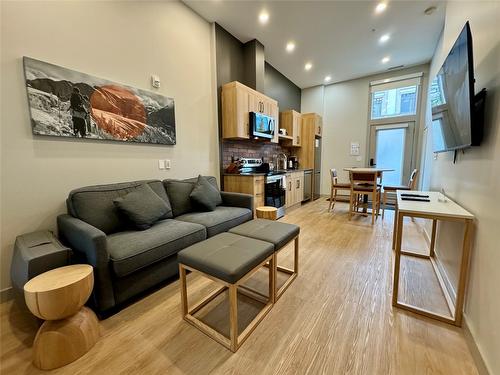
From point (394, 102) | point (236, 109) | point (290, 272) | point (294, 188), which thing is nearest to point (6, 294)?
point (290, 272)

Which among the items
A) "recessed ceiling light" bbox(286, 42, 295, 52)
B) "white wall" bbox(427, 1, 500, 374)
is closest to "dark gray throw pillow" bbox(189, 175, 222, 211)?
"white wall" bbox(427, 1, 500, 374)

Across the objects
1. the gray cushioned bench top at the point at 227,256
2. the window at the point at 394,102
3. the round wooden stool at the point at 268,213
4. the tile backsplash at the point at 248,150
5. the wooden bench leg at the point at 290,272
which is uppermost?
the window at the point at 394,102

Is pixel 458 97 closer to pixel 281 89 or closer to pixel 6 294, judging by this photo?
pixel 6 294

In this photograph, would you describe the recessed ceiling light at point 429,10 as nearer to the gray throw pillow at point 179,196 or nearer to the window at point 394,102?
the window at point 394,102

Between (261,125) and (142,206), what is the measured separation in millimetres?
2631

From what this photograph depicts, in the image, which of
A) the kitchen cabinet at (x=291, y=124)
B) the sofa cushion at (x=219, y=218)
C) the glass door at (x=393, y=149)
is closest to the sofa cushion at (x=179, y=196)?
the sofa cushion at (x=219, y=218)

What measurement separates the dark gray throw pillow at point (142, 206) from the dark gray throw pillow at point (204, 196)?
0.47m

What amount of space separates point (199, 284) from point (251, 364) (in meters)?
0.93

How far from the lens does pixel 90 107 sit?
2.04 metres

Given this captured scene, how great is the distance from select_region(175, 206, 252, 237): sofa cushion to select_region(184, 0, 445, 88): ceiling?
2946 millimetres

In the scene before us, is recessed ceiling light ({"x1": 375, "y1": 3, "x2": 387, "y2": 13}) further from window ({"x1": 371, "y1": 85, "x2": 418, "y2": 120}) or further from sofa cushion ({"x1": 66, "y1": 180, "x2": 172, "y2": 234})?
sofa cushion ({"x1": 66, "y1": 180, "x2": 172, "y2": 234})

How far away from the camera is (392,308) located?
1.60 m

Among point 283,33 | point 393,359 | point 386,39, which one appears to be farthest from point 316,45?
point 393,359

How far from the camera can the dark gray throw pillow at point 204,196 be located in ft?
8.69
